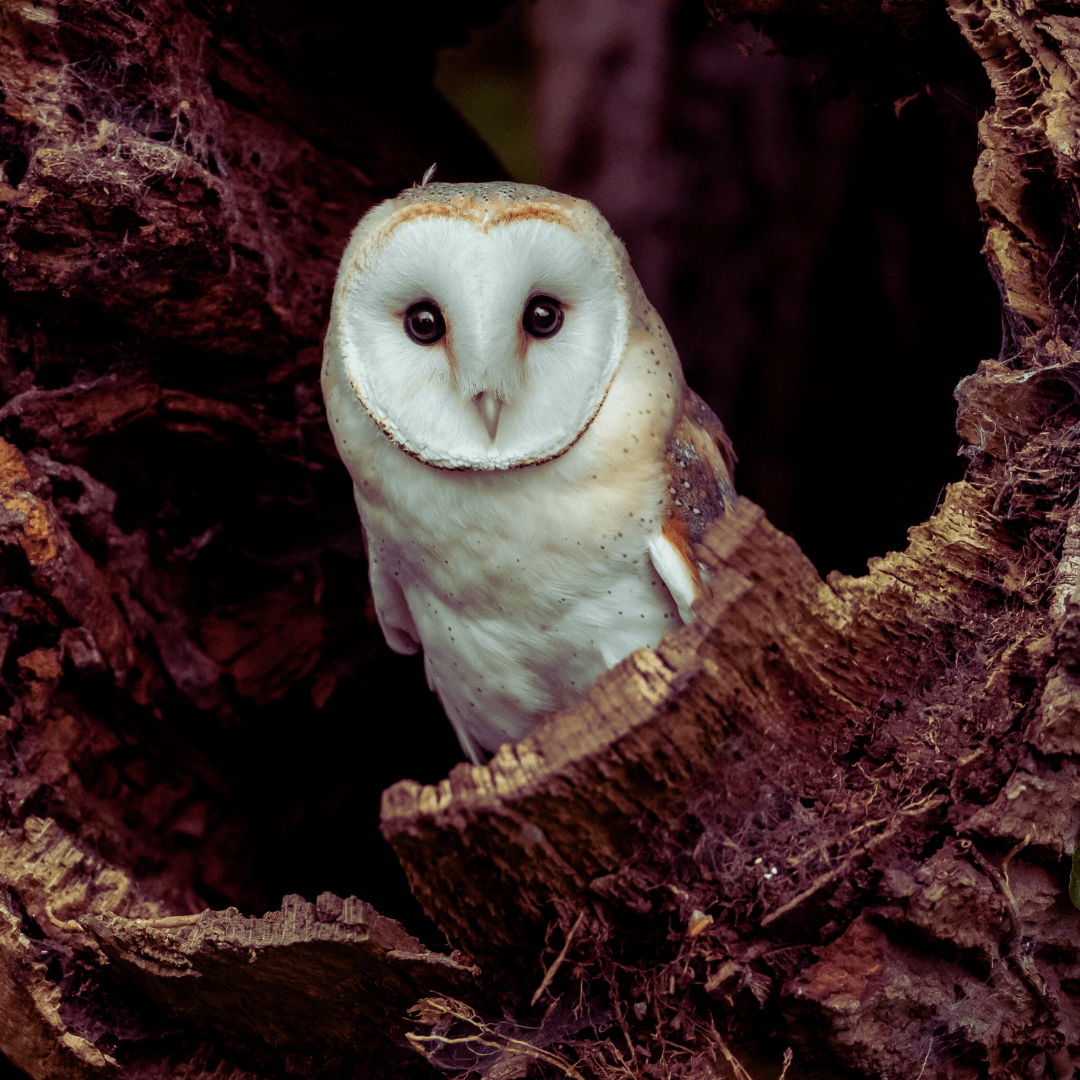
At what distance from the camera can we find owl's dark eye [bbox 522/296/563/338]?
1.28 m

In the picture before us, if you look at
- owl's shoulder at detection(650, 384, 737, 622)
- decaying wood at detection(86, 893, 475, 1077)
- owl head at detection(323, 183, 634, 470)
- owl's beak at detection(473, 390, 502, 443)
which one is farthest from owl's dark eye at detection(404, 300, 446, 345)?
decaying wood at detection(86, 893, 475, 1077)

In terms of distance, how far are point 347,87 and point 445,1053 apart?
1769 mm

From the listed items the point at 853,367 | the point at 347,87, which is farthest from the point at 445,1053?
the point at 853,367

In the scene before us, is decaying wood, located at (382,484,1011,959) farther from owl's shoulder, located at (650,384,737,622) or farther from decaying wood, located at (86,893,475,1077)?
owl's shoulder, located at (650,384,737,622)

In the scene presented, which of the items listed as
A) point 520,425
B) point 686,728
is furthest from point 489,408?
point 686,728

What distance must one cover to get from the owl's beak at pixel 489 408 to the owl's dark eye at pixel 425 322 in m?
0.11

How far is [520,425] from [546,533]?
0.52 ft

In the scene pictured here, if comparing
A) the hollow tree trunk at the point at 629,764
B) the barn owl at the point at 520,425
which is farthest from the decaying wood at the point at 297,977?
the barn owl at the point at 520,425

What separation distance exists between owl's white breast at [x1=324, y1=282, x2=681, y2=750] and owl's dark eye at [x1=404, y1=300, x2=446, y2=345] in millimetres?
171

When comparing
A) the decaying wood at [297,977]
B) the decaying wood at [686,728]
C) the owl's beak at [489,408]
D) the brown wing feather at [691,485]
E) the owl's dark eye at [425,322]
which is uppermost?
the owl's dark eye at [425,322]

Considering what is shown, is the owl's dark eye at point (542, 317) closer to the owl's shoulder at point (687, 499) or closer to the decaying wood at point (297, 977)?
the owl's shoulder at point (687, 499)

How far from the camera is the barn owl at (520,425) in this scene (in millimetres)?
1245

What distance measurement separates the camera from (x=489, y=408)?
126 centimetres

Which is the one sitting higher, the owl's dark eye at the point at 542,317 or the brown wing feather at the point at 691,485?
the owl's dark eye at the point at 542,317
